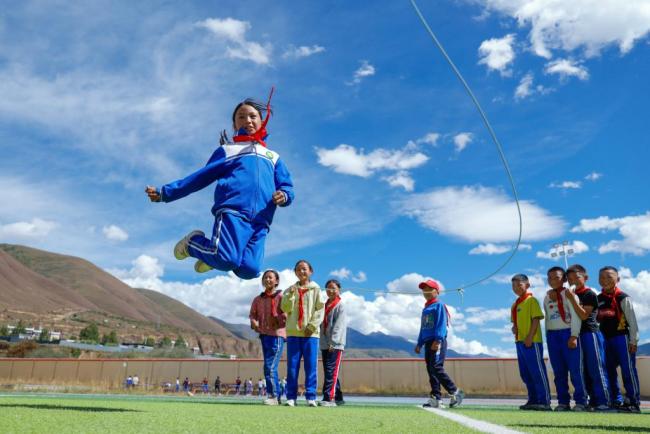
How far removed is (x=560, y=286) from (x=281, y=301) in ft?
12.3

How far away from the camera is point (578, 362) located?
262 inches

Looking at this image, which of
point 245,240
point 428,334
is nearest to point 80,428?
point 245,240

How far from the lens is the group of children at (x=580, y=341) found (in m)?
6.59

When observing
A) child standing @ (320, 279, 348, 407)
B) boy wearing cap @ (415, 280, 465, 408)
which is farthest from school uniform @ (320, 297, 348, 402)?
boy wearing cap @ (415, 280, 465, 408)

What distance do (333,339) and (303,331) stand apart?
0.97 metres

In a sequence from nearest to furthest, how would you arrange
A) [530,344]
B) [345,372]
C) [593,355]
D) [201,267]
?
[201,267]
[593,355]
[530,344]
[345,372]

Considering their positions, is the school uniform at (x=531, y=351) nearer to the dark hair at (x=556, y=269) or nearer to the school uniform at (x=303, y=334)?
the dark hair at (x=556, y=269)

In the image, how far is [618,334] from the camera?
6.88 meters

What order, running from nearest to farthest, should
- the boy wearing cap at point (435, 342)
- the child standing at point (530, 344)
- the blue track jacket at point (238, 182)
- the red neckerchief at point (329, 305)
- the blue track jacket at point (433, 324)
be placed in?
1. the blue track jacket at point (238, 182)
2. the child standing at point (530, 344)
3. the boy wearing cap at point (435, 342)
4. the blue track jacket at point (433, 324)
5. the red neckerchief at point (329, 305)

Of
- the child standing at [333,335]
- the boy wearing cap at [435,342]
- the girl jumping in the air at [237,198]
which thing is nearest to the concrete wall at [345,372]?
the child standing at [333,335]

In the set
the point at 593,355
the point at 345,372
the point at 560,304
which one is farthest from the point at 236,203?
the point at 345,372

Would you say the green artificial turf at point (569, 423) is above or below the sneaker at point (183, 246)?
below

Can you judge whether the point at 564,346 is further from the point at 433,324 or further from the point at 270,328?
the point at 270,328

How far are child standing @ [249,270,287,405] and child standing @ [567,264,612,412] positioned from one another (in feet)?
12.5
